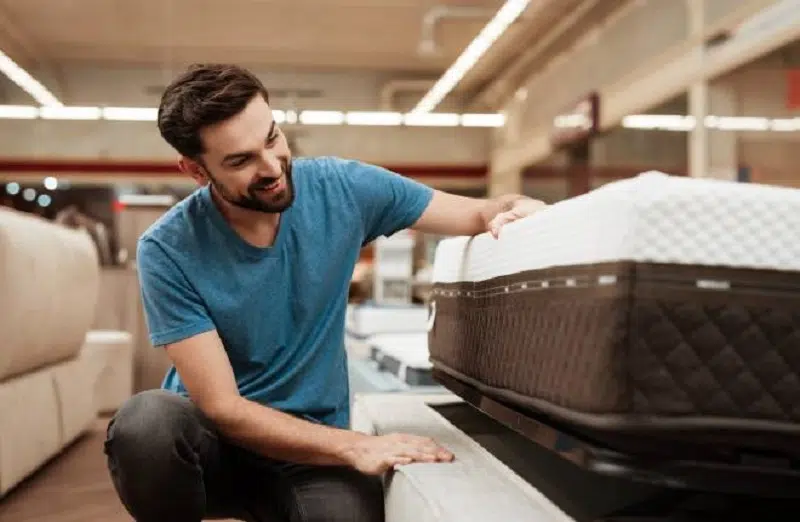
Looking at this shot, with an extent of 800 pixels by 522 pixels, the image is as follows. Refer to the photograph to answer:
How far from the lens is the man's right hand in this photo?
44.8 inches

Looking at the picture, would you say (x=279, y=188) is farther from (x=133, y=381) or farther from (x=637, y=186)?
(x=133, y=381)

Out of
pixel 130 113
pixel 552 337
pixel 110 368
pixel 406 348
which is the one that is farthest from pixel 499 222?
pixel 130 113

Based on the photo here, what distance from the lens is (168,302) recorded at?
1.35 metres

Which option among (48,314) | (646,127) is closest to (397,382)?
(48,314)

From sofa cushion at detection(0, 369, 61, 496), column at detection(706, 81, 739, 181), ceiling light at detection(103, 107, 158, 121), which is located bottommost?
sofa cushion at detection(0, 369, 61, 496)

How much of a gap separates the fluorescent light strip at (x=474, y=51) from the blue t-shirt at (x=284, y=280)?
491cm

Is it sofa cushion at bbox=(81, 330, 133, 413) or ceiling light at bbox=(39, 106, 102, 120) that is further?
ceiling light at bbox=(39, 106, 102, 120)

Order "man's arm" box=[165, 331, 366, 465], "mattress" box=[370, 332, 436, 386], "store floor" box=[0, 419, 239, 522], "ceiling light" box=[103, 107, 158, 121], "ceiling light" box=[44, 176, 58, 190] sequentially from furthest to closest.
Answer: "ceiling light" box=[44, 176, 58, 190], "ceiling light" box=[103, 107, 158, 121], "store floor" box=[0, 419, 239, 522], "mattress" box=[370, 332, 436, 386], "man's arm" box=[165, 331, 366, 465]

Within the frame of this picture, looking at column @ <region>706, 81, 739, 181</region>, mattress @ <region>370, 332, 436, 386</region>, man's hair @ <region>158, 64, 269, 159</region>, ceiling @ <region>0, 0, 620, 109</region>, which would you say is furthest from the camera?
ceiling @ <region>0, 0, 620, 109</region>

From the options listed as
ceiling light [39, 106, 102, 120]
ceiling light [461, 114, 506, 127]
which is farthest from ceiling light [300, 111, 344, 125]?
ceiling light [39, 106, 102, 120]

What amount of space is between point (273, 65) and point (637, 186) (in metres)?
9.82

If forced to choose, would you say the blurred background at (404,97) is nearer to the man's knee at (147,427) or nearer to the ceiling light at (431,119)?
the ceiling light at (431,119)

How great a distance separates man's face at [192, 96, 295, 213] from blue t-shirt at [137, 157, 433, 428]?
0.23 ft

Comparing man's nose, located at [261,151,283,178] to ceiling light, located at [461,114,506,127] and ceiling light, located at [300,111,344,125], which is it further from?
ceiling light, located at [461,114,506,127]
